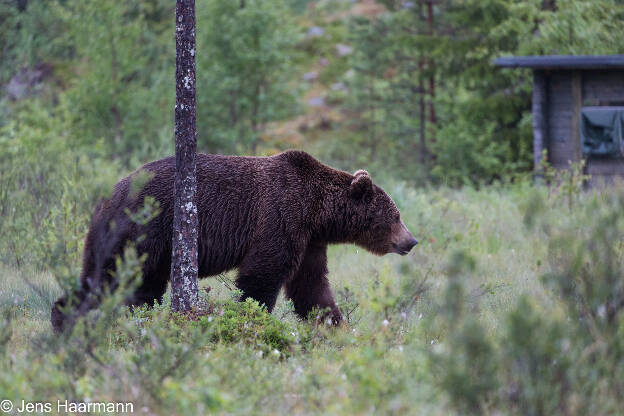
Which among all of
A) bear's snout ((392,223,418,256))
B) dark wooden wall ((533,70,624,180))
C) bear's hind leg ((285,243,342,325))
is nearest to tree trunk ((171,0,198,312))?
bear's hind leg ((285,243,342,325))

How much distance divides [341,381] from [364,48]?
77.2 ft

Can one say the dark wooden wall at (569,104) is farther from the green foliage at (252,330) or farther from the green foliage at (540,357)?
the green foliage at (540,357)

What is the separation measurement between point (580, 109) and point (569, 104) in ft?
1.69

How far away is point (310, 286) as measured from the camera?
664 centimetres

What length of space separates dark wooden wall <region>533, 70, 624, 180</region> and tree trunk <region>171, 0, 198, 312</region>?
11.7 m

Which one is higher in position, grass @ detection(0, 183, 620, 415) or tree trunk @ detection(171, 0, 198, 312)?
tree trunk @ detection(171, 0, 198, 312)

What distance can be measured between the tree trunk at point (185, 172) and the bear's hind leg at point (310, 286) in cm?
133

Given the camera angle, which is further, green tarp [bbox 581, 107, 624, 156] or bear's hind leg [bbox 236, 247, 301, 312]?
green tarp [bbox 581, 107, 624, 156]

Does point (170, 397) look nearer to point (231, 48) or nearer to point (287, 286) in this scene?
point (287, 286)

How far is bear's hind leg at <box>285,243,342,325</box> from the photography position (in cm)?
663

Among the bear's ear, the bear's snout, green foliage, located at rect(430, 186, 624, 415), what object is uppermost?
the bear's ear

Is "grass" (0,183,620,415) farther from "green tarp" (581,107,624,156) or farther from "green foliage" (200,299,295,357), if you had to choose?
"green tarp" (581,107,624,156)

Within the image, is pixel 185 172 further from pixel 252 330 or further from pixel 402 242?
pixel 402 242

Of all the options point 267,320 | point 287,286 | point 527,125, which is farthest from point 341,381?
point 527,125
